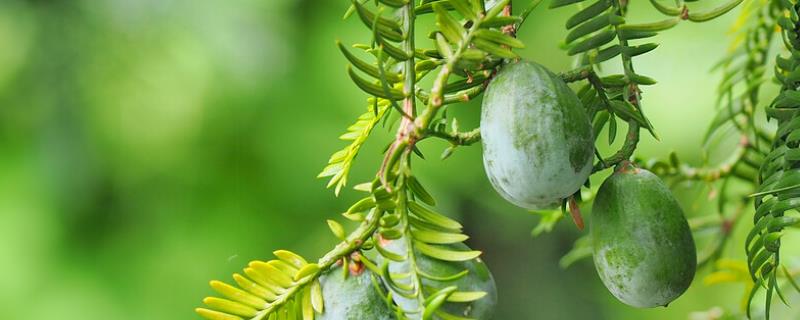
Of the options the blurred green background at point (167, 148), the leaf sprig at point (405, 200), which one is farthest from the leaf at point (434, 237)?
the blurred green background at point (167, 148)

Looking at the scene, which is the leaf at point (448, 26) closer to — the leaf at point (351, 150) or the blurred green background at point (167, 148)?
the leaf at point (351, 150)

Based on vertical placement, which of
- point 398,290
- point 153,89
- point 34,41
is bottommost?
point 398,290

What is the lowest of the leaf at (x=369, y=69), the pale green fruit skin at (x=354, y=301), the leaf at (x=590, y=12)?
the pale green fruit skin at (x=354, y=301)

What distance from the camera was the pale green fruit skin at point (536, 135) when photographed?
220 mm

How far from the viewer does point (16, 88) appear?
1163 mm

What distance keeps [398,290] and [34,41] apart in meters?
1.04

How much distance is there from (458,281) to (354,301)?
3 cm

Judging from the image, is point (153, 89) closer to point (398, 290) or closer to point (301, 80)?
point (301, 80)

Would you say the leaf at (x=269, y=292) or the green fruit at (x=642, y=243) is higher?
the leaf at (x=269, y=292)

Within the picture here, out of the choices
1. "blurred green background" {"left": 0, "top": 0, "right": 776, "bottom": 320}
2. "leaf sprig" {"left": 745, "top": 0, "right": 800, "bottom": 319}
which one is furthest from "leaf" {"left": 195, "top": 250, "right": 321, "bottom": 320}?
"blurred green background" {"left": 0, "top": 0, "right": 776, "bottom": 320}

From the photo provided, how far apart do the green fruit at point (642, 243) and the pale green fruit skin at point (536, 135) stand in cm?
2

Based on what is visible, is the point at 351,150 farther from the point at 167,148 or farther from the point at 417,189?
the point at 167,148

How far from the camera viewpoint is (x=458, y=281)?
0.79ft

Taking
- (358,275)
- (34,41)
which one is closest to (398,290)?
(358,275)
